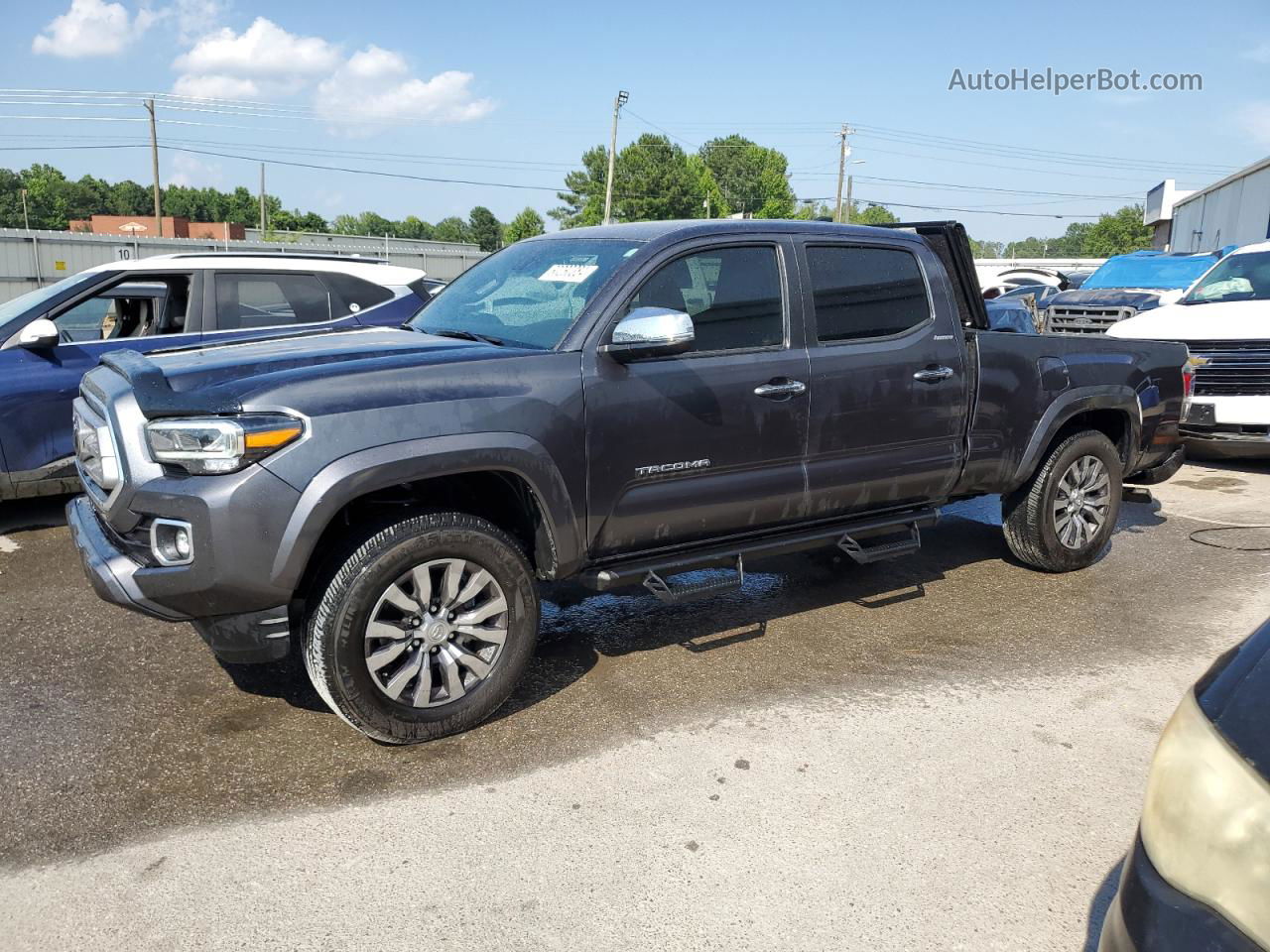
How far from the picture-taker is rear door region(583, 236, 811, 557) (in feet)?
12.8

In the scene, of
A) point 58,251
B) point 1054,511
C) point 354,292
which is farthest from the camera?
point 58,251

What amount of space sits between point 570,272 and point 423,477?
4.33 feet

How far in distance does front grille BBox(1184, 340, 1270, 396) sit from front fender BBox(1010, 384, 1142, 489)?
327cm

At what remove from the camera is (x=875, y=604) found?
17.4 ft

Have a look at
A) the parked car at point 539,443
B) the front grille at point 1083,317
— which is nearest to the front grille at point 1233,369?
the parked car at point 539,443

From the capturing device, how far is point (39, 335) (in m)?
6.08

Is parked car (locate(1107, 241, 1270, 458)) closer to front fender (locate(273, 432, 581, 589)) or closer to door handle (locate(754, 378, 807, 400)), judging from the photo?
door handle (locate(754, 378, 807, 400))

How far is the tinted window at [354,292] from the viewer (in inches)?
289

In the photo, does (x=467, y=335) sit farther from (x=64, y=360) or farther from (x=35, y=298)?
(x=35, y=298)

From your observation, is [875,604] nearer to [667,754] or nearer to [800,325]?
[800,325]

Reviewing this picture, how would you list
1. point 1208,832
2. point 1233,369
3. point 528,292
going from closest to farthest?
Result: point 1208,832, point 528,292, point 1233,369

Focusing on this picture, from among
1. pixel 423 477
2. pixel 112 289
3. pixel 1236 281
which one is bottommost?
pixel 423 477

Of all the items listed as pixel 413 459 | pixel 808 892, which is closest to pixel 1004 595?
pixel 808 892

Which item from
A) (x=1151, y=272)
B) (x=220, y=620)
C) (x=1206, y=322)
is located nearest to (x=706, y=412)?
(x=220, y=620)
